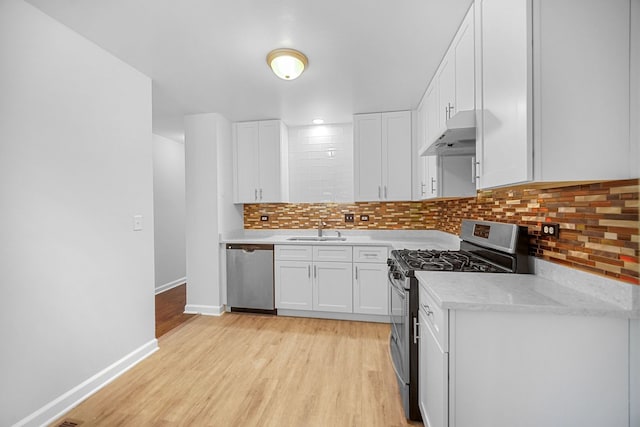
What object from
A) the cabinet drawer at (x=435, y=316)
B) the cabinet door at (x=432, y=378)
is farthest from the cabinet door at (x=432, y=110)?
the cabinet door at (x=432, y=378)

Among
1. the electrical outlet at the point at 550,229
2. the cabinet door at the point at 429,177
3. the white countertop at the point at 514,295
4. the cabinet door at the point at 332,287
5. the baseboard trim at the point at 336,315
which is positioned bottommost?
the baseboard trim at the point at 336,315

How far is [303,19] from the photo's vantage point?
1683 mm

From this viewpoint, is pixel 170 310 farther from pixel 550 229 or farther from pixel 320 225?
pixel 550 229

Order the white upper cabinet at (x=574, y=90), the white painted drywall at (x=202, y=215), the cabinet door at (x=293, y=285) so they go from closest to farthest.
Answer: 1. the white upper cabinet at (x=574, y=90)
2. the cabinet door at (x=293, y=285)
3. the white painted drywall at (x=202, y=215)

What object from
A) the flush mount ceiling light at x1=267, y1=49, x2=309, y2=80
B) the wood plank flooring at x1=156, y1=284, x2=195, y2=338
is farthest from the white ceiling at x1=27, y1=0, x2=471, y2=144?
the wood plank flooring at x1=156, y1=284, x2=195, y2=338

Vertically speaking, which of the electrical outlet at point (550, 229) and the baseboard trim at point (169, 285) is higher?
the electrical outlet at point (550, 229)

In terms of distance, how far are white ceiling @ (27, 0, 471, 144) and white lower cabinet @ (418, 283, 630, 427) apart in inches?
66.0

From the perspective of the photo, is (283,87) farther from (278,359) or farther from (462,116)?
(278,359)

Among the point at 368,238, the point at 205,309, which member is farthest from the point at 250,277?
the point at 368,238

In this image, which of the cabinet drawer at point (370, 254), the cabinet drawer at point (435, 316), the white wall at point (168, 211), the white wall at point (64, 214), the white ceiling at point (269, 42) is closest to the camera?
the cabinet drawer at point (435, 316)

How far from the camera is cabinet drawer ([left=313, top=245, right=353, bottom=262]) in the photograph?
10.2 feet

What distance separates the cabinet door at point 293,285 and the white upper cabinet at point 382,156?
1089 mm

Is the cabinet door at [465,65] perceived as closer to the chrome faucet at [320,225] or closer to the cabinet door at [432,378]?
the cabinet door at [432,378]

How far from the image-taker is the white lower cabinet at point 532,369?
102 centimetres
